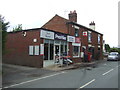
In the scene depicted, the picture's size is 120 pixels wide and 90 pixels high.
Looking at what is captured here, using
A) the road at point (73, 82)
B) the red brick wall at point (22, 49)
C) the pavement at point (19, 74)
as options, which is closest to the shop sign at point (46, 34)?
the red brick wall at point (22, 49)

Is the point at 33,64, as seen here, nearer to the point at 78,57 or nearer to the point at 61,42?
the point at 61,42

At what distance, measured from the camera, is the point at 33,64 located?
18172 mm

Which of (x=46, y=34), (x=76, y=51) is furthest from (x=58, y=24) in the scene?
(x=46, y=34)

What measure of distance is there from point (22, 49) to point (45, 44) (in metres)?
2.83

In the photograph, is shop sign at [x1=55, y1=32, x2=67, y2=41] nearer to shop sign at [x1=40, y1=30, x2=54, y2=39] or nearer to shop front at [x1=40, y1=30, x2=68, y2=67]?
shop front at [x1=40, y1=30, x2=68, y2=67]

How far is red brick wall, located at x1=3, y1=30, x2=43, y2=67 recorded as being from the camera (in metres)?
18.1

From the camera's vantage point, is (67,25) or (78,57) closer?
(67,25)

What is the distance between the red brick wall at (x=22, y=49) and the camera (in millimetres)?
18078

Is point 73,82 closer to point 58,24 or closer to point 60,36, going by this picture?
point 60,36

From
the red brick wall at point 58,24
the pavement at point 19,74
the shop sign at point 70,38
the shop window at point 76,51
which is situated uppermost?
the red brick wall at point 58,24

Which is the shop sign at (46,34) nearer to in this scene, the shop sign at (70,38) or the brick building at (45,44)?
the brick building at (45,44)

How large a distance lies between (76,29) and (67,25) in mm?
2283

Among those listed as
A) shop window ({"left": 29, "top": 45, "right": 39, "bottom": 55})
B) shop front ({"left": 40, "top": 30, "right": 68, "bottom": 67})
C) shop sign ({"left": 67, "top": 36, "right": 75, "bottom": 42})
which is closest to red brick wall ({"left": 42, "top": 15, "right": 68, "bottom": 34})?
shop sign ({"left": 67, "top": 36, "right": 75, "bottom": 42})

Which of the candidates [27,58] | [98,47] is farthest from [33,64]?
[98,47]
